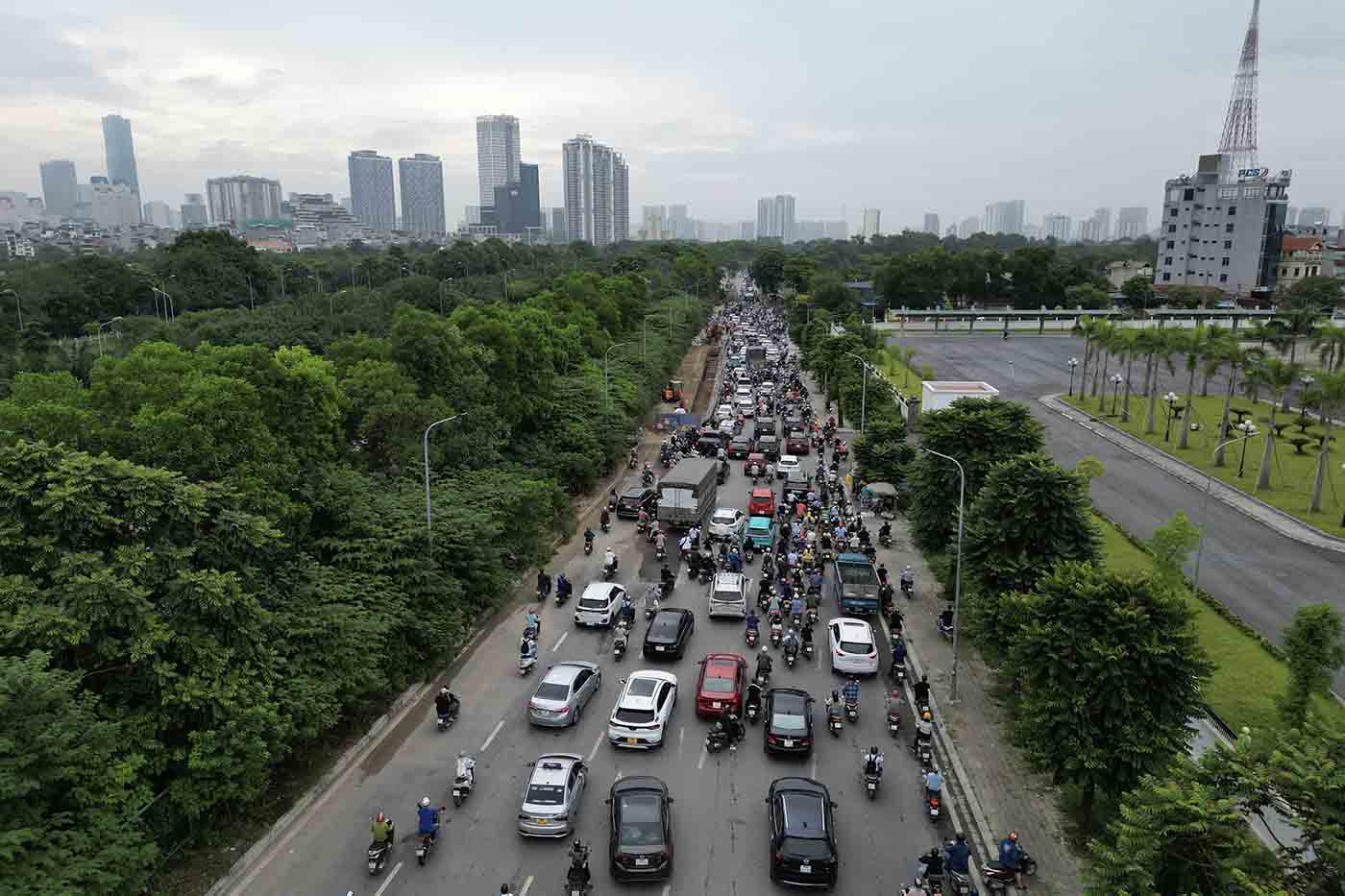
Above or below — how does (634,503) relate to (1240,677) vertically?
above

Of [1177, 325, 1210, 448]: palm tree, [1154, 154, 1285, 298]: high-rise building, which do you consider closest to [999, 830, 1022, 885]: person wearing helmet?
[1177, 325, 1210, 448]: palm tree

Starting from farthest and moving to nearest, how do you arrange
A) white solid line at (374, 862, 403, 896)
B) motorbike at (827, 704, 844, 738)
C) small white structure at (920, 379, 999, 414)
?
small white structure at (920, 379, 999, 414)
motorbike at (827, 704, 844, 738)
white solid line at (374, 862, 403, 896)

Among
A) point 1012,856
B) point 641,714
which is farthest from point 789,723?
point 1012,856

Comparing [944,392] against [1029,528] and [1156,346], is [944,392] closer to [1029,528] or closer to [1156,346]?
[1156,346]

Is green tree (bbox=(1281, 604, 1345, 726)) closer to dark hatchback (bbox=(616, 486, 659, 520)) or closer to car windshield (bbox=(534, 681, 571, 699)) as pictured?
car windshield (bbox=(534, 681, 571, 699))

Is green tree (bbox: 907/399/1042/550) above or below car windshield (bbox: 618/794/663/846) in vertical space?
above

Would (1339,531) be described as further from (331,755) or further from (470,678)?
(331,755)

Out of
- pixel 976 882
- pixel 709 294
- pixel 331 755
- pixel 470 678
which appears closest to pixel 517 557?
pixel 470 678
